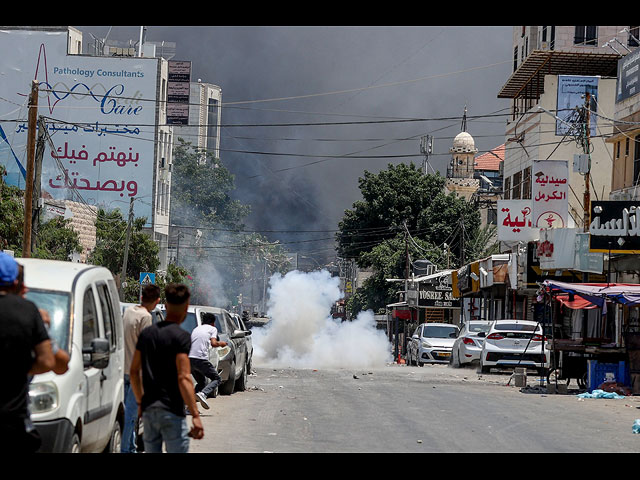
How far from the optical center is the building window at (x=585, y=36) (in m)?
67.2

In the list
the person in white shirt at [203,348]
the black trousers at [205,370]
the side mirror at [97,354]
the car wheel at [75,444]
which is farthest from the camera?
the black trousers at [205,370]

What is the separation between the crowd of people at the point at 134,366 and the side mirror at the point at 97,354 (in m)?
0.46

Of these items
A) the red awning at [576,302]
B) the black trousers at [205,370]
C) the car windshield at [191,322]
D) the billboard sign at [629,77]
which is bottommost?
the black trousers at [205,370]

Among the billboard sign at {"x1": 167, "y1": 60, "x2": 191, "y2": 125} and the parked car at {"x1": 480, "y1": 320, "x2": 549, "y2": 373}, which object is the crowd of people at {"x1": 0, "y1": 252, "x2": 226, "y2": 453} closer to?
the parked car at {"x1": 480, "y1": 320, "x2": 549, "y2": 373}

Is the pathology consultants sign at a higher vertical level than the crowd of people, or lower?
higher

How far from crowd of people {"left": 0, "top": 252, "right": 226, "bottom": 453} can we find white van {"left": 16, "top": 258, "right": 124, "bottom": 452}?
1.57 ft

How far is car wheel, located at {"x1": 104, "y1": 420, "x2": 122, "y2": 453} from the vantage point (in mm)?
9773

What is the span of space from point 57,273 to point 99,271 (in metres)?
0.77

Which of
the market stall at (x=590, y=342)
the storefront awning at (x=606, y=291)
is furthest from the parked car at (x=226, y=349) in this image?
the storefront awning at (x=606, y=291)

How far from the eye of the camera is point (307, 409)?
17.5m

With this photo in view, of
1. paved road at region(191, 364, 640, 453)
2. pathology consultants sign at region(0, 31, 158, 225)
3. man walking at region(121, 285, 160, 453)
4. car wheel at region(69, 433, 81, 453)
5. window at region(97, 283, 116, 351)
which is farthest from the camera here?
pathology consultants sign at region(0, 31, 158, 225)

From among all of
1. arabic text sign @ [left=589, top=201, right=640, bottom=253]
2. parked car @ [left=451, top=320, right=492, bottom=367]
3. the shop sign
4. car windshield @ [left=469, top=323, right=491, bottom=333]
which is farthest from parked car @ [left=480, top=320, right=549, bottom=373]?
the shop sign

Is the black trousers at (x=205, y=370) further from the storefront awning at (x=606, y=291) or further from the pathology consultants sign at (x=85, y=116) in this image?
the pathology consultants sign at (x=85, y=116)

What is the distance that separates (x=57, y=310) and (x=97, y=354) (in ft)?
1.62
